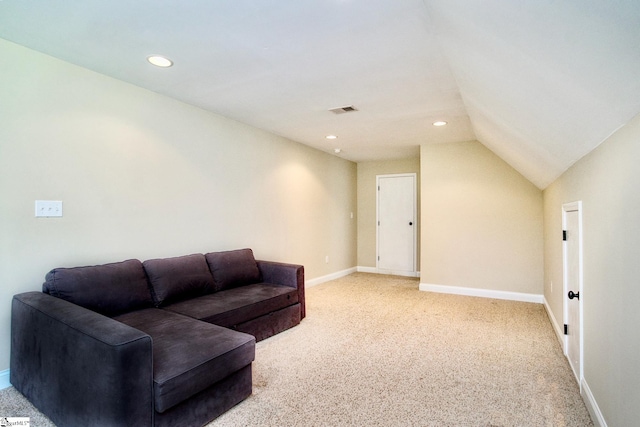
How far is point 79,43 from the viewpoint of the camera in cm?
229

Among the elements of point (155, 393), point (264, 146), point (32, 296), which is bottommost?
point (155, 393)

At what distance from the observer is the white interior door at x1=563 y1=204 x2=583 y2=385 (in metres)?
2.34

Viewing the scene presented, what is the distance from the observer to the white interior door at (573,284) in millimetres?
2342

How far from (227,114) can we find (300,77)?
1.39 meters

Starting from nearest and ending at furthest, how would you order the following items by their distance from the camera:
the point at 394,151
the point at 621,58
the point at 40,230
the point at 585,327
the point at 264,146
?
the point at 621,58 < the point at 585,327 < the point at 40,230 < the point at 264,146 < the point at 394,151

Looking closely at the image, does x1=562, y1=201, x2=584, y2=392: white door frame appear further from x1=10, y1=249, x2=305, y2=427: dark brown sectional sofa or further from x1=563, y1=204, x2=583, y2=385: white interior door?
x1=10, y1=249, x2=305, y2=427: dark brown sectional sofa

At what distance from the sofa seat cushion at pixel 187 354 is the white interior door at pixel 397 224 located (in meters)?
4.80

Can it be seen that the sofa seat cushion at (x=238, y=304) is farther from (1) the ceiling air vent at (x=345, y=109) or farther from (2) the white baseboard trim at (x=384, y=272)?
(2) the white baseboard trim at (x=384, y=272)

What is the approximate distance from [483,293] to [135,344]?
4748mm

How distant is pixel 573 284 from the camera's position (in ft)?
8.59

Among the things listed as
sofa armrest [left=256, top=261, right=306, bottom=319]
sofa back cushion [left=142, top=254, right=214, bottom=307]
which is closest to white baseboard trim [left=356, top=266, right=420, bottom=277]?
sofa armrest [left=256, top=261, right=306, bottom=319]

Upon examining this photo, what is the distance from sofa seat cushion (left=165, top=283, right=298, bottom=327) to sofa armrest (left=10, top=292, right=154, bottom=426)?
0.93 metres

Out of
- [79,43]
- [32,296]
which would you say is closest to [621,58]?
[79,43]

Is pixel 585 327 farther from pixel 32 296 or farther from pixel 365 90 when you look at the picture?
pixel 32 296
